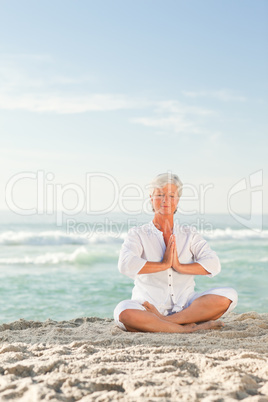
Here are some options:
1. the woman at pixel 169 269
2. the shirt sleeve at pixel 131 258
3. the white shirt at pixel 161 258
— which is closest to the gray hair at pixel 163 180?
the woman at pixel 169 269

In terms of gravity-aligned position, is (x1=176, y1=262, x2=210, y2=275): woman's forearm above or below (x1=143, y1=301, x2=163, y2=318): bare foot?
above

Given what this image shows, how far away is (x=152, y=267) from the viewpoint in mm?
3391

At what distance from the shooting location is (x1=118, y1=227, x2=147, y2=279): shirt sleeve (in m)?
3.37

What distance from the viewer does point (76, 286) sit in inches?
332

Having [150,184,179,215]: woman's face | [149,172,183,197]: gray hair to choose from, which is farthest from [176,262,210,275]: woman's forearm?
[149,172,183,197]: gray hair

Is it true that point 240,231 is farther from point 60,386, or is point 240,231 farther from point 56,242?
point 60,386

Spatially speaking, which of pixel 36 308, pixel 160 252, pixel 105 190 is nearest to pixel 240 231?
pixel 105 190

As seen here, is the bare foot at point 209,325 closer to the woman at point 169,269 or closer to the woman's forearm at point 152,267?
the woman at point 169,269

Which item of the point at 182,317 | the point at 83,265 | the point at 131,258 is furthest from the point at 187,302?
the point at 83,265

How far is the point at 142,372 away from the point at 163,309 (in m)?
1.40

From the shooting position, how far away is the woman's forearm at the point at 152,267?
11.1 feet

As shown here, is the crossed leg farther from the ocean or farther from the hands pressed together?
the ocean

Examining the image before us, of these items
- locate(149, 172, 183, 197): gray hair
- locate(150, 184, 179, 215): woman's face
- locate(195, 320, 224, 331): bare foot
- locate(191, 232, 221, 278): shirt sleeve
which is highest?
locate(149, 172, 183, 197): gray hair

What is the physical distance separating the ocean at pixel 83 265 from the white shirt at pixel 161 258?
1232 millimetres
